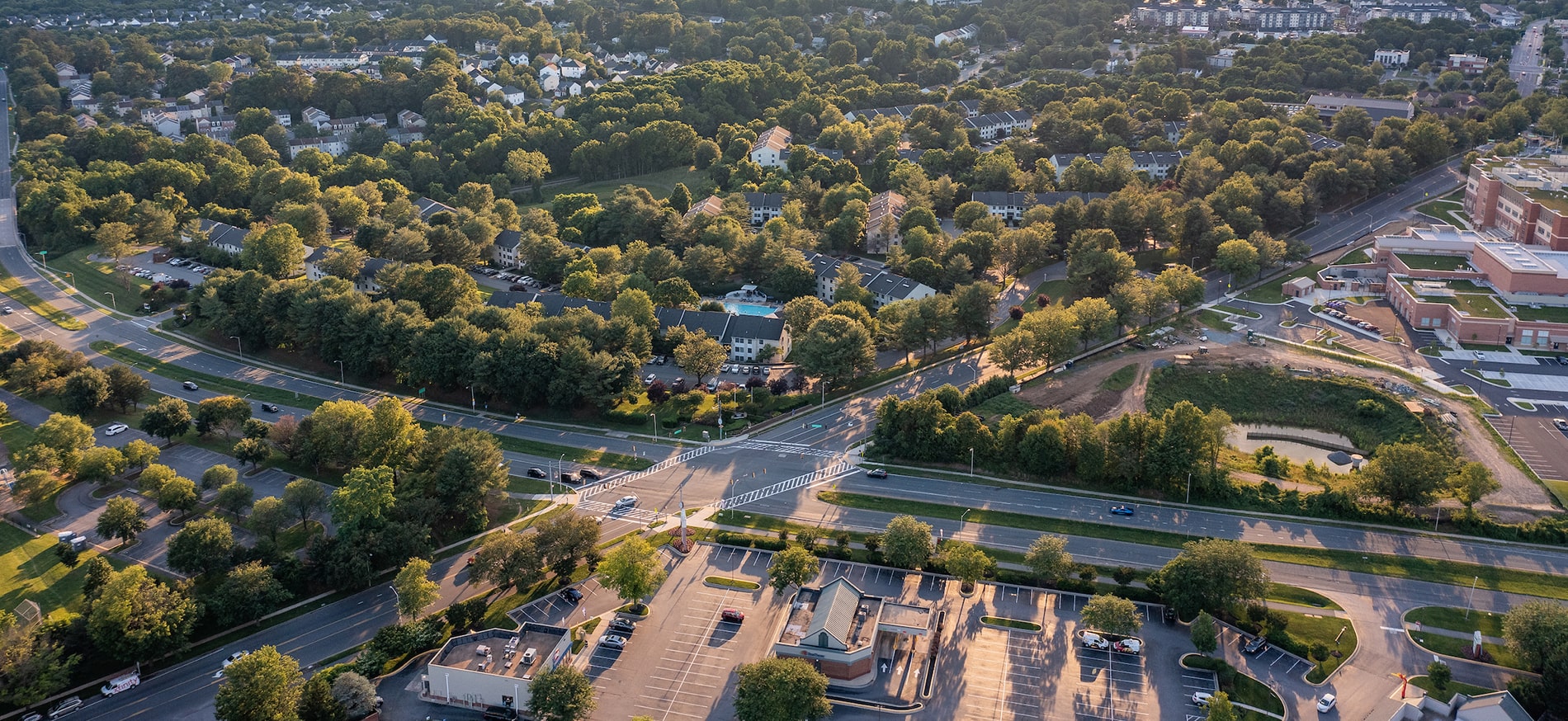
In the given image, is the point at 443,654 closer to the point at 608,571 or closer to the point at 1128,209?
the point at 608,571

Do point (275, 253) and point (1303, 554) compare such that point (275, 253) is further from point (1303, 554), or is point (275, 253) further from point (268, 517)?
point (1303, 554)

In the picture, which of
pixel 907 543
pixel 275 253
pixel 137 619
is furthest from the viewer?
pixel 275 253

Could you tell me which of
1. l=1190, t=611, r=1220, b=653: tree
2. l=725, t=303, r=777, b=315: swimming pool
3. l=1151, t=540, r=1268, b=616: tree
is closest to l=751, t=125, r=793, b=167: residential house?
l=725, t=303, r=777, b=315: swimming pool

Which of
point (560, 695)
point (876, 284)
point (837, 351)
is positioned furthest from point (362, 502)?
point (876, 284)

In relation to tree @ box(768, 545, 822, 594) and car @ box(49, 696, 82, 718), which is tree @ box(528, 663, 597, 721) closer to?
tree @ box(768, 545, 822, 594)

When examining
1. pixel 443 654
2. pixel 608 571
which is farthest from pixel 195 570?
pixel 608 571

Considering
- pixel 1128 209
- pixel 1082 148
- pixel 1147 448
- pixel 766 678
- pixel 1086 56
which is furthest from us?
pixel 1086 56
